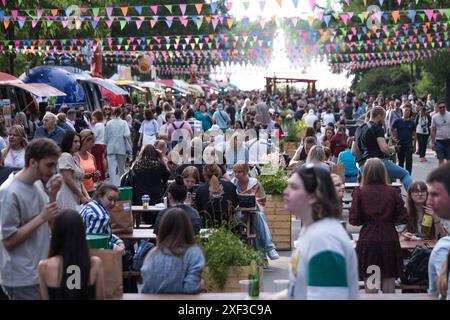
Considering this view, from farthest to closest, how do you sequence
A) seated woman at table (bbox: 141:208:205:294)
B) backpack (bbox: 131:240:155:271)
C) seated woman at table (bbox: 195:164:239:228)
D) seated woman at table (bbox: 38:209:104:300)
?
seated woman at table (bbox: 195:164:239:228) < backpack (bbox: 131:240:155:271) < seated woman at table (bbox: 141:208:205:294) < seated woman at table (bbox: 38:209:104:300)

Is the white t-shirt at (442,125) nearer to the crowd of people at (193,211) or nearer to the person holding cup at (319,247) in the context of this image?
the crowd of people at (193,211)

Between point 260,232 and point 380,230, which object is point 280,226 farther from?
point 380,230

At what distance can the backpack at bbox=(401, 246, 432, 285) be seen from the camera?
9.22 metres

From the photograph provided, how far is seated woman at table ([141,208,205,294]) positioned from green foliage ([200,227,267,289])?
1590 millimetres

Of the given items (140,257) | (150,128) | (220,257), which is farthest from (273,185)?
(150,128)

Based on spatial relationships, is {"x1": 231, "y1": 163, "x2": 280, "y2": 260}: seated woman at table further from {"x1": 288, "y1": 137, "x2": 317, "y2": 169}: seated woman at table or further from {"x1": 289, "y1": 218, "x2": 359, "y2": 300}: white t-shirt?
{"x1": 289, "y1": 218, "x2": 359, "y2": 300}: white t-shirt

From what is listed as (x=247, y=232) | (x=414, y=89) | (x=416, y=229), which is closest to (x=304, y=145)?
(x=247, y=232)

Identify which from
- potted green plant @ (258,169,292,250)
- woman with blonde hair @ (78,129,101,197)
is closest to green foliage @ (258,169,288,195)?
potted green plant @ (258,169,292,250)

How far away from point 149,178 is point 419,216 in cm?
452

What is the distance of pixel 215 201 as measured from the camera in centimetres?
1159

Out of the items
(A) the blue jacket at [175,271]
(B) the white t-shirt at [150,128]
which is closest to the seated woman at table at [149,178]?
(A) the blue jacket at [175,271]

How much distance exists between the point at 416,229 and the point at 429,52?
43.5 m

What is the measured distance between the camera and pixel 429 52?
52406mm
